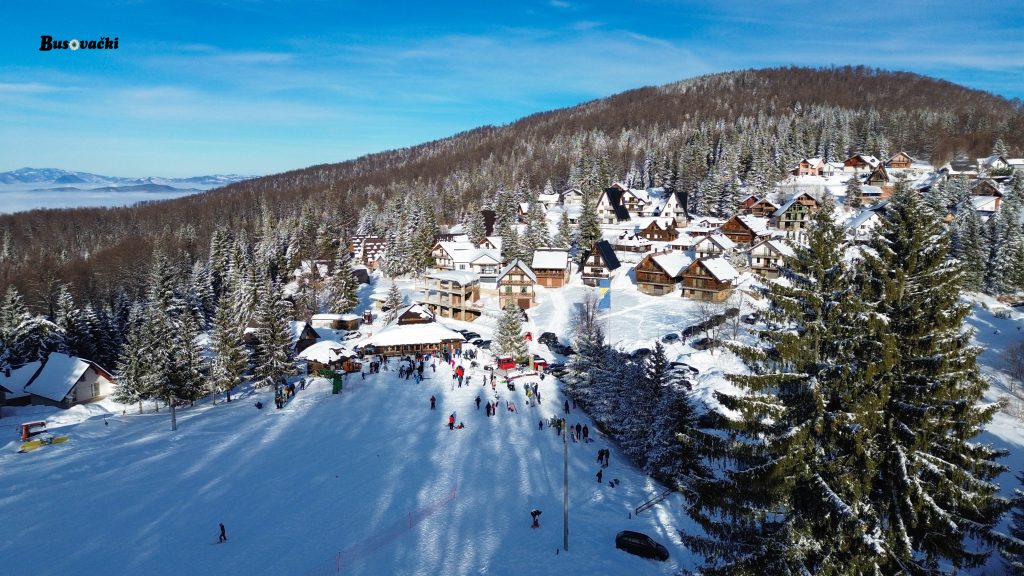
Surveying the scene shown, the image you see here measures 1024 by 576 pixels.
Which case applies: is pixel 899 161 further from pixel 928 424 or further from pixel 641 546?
pixel 928 424

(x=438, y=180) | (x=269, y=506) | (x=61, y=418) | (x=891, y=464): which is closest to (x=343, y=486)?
(x=269, y=506)

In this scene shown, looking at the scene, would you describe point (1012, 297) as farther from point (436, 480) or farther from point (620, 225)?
point (436, 480)

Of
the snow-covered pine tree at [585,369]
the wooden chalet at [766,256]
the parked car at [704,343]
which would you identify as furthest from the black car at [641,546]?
the wooden chalet at [766,256]

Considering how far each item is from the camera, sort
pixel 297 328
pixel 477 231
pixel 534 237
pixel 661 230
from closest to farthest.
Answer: pixel 297 328
pixel 534 237
pixel 661 230
pixel 477 231

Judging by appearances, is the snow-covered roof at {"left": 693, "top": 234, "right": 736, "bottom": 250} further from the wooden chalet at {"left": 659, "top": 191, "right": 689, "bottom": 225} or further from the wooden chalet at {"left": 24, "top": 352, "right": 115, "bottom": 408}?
the wooden chalet at {"left": 24, "top": 352, "right": 115, "bottom": 408}

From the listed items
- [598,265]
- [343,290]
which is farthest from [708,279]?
[343,290]
